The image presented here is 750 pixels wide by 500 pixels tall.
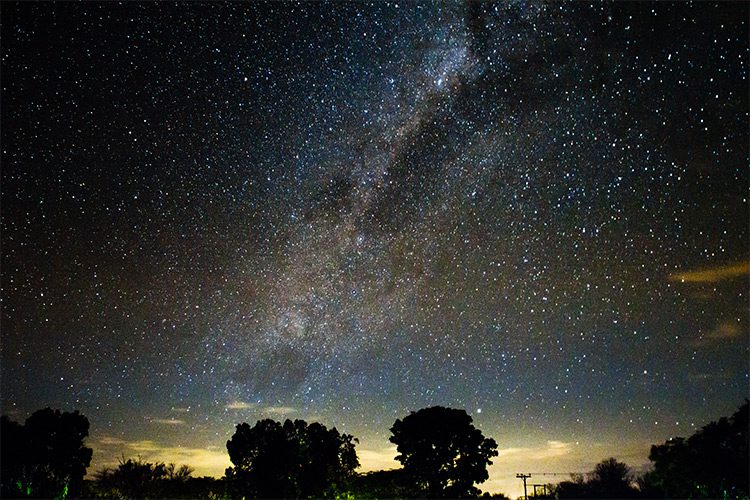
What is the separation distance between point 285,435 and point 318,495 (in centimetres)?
429

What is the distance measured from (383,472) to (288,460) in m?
7.20

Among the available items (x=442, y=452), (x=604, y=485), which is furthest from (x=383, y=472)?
(x=604, y=485)

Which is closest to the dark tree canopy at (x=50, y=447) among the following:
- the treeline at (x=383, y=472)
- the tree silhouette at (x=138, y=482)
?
the treeline at (x=383, y=472)

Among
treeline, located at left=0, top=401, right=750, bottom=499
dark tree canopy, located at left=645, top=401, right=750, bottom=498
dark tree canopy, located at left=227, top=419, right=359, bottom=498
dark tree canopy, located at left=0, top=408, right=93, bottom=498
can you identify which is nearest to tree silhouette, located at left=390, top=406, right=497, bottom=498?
treeline, located at left=0, top=401, right=750, bottom=499

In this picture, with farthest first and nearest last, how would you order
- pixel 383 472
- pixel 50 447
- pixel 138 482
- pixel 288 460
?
pixel 383 472, pixel 288 460, pixel 50 447, pixel 138 482

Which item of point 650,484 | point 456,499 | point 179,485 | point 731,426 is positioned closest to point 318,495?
point 456,499

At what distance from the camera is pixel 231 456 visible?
3778 centimetres

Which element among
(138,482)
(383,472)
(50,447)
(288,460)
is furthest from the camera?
(383,472)

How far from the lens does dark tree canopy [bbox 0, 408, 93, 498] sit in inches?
1199

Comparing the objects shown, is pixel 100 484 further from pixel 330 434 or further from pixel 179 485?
pixel 330 434

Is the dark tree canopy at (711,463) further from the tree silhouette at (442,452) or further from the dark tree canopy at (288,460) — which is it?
the dark tree canopy at (288,460)

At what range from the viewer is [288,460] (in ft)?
118

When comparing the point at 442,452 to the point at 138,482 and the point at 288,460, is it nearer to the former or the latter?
the point at 288,460

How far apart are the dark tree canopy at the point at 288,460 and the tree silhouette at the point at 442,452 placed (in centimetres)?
390
